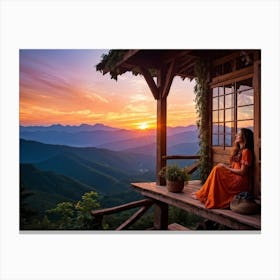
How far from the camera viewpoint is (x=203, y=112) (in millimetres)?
3854

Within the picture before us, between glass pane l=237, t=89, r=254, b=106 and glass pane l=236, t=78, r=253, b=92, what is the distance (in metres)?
0.05

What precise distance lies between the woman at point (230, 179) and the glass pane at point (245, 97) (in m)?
0.38

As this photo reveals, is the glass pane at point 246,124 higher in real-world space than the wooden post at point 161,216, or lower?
higher

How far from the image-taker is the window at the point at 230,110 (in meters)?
3.12

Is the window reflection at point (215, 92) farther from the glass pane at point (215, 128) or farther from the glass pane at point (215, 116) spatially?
the glass pane at point (215, 128)

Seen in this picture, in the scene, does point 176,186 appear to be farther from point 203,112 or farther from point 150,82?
point 150,82

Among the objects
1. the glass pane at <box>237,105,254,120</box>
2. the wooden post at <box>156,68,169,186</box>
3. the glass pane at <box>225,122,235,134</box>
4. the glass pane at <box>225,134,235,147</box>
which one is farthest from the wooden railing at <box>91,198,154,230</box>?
the glass pane at <box>237,105,254,120</box>

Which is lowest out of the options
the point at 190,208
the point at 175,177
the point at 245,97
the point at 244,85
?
the point at 190,208

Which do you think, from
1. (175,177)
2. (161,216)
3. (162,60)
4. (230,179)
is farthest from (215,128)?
(161,216)

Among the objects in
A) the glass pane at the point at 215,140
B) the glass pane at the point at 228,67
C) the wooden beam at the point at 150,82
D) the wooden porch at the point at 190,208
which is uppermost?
the glass pane at the point at 228,67

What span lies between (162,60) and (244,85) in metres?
1.29

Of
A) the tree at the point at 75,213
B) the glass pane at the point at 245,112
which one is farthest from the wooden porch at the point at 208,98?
the tree at the point at 75,213
